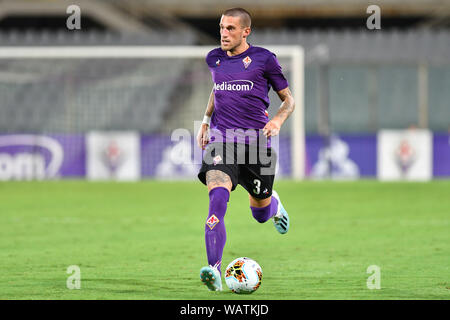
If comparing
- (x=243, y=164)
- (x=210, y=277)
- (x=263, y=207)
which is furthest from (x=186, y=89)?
(x=210, y=277)

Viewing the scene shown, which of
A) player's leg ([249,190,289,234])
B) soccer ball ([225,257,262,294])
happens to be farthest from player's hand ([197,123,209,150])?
soccer ball ([225,257,262,294])

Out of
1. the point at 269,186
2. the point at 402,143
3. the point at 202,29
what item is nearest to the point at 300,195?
the point at 402,143

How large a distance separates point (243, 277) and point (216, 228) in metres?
0.39

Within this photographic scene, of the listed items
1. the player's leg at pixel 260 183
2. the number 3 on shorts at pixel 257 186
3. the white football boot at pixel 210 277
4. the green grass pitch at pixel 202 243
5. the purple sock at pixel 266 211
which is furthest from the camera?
the purple sock at pixel 266 211

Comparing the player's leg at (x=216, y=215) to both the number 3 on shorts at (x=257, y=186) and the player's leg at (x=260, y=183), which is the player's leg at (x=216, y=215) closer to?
the player's leg at (x=260, y=183)

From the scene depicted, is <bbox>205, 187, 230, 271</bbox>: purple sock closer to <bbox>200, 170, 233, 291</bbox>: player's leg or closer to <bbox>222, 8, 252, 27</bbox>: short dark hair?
<bbox>200, 170, 233, 291</bbox>: player's leg

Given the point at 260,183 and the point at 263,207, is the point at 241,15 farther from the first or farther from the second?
the point at 263,207

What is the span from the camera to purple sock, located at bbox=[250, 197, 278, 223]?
7.10m

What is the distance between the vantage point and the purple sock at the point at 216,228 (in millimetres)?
5575

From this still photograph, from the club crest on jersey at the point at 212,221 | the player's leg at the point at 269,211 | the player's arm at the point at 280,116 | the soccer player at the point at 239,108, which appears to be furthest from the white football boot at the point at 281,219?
the club crest on jersey at the point at 212,221

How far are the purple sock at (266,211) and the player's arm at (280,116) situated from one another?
115 cm

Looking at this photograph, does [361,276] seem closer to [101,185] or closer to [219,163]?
[219,163]

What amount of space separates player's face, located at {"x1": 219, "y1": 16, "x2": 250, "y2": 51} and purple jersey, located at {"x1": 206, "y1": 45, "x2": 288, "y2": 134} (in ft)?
0.50
